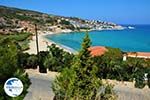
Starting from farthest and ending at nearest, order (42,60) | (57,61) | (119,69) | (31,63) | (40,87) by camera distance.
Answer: (42,60) < (31,63) < (57,61) < (119,69) < (40,87)

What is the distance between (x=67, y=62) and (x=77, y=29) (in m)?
152

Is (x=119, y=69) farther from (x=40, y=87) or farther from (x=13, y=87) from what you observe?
(x=13, y=87)

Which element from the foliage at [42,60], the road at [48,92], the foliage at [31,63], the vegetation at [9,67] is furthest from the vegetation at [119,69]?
the vegetation at [9,67]

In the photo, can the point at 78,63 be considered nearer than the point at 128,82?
Yes

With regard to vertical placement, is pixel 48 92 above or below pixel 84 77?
below

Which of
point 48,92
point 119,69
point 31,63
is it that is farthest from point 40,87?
point 31,63

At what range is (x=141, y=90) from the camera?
31.7 metres

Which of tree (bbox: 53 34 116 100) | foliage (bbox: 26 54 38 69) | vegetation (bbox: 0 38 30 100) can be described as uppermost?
vegetation (bbox: 0 38 30 100)

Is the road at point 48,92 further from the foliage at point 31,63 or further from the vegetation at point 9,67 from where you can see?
the vegetation at point 9,67

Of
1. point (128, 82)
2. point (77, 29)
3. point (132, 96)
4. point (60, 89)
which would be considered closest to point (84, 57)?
point (60, 89)

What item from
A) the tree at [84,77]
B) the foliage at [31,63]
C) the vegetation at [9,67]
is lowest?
the foliage at [31,63]

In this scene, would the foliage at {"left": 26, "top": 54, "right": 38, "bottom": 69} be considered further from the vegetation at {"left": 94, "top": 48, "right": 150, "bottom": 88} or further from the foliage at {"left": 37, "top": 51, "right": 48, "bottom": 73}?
the vegetation at {"left": 94, "top": 48, "right": 150, "bottom": 88}

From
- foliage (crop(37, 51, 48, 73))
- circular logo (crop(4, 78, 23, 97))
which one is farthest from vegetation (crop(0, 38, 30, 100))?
foliage (crop(37, 51, 48, 73))

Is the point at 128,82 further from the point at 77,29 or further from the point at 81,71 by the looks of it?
the point at 77,29
